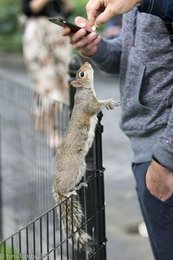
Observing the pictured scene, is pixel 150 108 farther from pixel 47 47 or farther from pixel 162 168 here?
pixel 47 47

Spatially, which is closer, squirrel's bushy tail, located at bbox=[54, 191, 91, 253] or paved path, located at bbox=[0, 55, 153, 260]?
squirrel's bushy tail, located at bbox=[54, 191, 91, 253]

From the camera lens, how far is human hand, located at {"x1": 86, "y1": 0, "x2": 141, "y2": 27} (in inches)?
90.7

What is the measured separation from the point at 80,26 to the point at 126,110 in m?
0.37

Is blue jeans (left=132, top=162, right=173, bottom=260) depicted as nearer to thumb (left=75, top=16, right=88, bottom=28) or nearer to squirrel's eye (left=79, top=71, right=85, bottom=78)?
squirrel's eye (left=79, top=71, right=85, bottom=78)

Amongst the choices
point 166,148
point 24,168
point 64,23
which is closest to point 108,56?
point 64,23

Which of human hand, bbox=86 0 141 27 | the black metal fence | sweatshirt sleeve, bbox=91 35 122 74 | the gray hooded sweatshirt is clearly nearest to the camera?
human hand, bbox=86 0 141 27

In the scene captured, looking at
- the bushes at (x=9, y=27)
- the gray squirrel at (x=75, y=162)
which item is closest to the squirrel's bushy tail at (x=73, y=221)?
the gray squirrel at (x=75, y=162)

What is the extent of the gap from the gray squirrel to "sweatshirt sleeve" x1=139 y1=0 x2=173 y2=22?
Result: 1.26 feet

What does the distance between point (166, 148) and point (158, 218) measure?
1.08 ft

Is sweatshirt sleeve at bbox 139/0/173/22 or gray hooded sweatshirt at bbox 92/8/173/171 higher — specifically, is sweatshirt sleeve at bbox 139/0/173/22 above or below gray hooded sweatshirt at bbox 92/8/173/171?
above

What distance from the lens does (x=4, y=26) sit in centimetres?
1396

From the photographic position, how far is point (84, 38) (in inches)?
107

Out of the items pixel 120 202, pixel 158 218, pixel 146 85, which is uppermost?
pixel 146 85

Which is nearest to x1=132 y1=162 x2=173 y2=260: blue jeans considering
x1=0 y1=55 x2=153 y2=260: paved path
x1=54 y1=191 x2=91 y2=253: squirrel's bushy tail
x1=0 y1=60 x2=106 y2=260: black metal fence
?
x1=54 y1=191 x2=91 y2=253: squirrel's bushy tail
